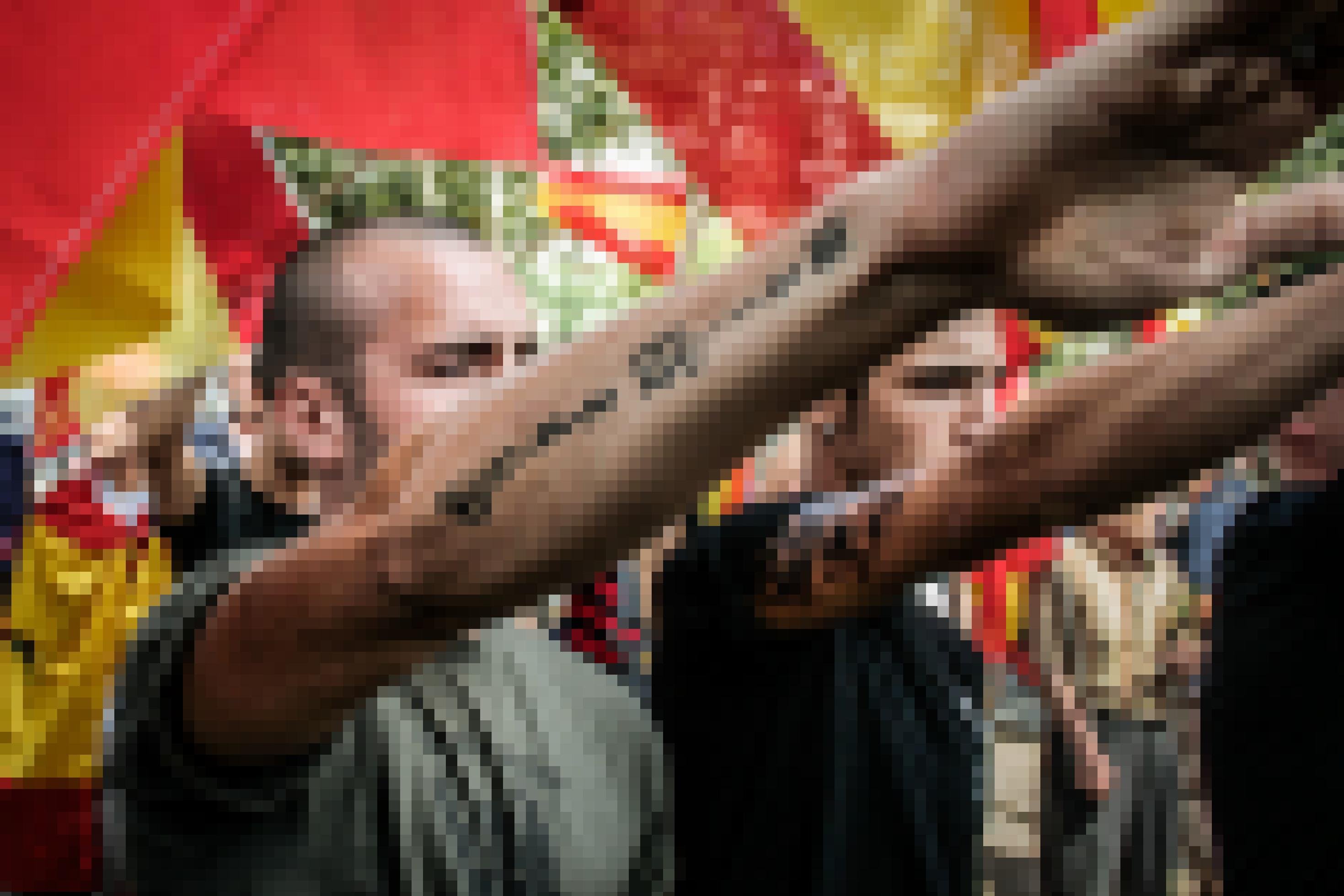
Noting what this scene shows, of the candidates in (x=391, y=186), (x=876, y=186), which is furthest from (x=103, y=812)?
(x=876, y=186)

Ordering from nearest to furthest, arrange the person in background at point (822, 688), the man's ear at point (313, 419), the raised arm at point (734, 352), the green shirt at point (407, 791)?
1. the raised arm at point (734, 352)
2. the green shirt at point (407, 791)
3. the man's ear at point (313, 419)
4. the person in background at point (822, 688)

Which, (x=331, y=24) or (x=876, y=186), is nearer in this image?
(x=876, y=186)

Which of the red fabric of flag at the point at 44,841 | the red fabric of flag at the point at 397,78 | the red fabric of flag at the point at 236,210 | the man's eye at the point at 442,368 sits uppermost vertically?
the red fabric of flag at the point at 397,78

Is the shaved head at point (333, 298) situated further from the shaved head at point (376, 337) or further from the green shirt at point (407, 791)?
the green shirt at point (407, 791)

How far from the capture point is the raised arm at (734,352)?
0.44 m

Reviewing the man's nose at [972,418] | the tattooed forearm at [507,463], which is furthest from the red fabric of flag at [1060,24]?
the tattooed forearm at [507,463]

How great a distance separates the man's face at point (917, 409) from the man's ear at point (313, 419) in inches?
13.6

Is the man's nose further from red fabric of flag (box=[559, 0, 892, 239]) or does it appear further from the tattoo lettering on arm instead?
red fabric of flag (box=[559, 0, 892, 239])

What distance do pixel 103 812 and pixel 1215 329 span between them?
0.73 meters

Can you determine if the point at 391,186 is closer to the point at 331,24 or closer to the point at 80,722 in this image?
the point at 331,24

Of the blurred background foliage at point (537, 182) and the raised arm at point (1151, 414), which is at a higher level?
the blurred background foliage at point (537, 182)

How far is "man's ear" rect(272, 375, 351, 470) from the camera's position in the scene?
0.70 meters

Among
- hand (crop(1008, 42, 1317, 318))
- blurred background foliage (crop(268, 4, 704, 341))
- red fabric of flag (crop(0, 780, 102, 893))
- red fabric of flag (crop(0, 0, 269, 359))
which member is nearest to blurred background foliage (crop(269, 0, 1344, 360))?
blurred background foliage (crop(268, 4, 704, 341))

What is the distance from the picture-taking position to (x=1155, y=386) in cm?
64
